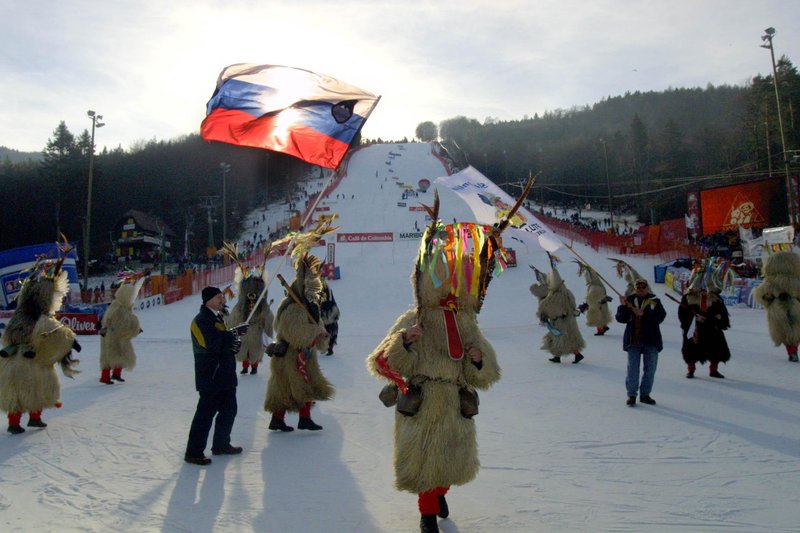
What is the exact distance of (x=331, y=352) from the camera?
46.2ft

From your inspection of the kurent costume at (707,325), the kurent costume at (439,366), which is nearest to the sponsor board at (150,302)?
the kurent costume at (707,325)

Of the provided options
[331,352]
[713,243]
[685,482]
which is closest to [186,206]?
[713,243]

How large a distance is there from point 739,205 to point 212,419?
1110 inches

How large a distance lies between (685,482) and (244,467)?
Answer: 3.94m

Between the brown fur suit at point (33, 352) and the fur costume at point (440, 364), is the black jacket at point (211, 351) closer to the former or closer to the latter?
the fur costume at point (440, 364)

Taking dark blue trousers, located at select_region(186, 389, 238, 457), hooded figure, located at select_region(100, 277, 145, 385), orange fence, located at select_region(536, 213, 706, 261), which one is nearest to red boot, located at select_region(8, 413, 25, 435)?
Answer: dark blue trousers, located at select_region(186, 389, 238, 457)

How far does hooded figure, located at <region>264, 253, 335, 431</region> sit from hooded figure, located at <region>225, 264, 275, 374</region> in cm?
410

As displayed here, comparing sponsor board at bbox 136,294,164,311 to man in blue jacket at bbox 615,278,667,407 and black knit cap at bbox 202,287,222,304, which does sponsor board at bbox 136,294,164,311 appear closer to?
black knit cap at bbox 202,287,222,304

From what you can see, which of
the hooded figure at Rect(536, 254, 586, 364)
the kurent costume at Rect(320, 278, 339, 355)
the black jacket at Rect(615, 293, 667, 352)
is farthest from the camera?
the kurent costume at Rect(320, 278, 339, 355)

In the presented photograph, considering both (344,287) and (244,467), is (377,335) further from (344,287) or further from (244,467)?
(244,467)

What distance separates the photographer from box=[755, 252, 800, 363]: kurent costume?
10.7 meters

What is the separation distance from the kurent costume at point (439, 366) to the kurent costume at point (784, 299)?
828 centimetres

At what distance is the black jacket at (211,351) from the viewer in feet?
20.2

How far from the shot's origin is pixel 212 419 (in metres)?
6.35
